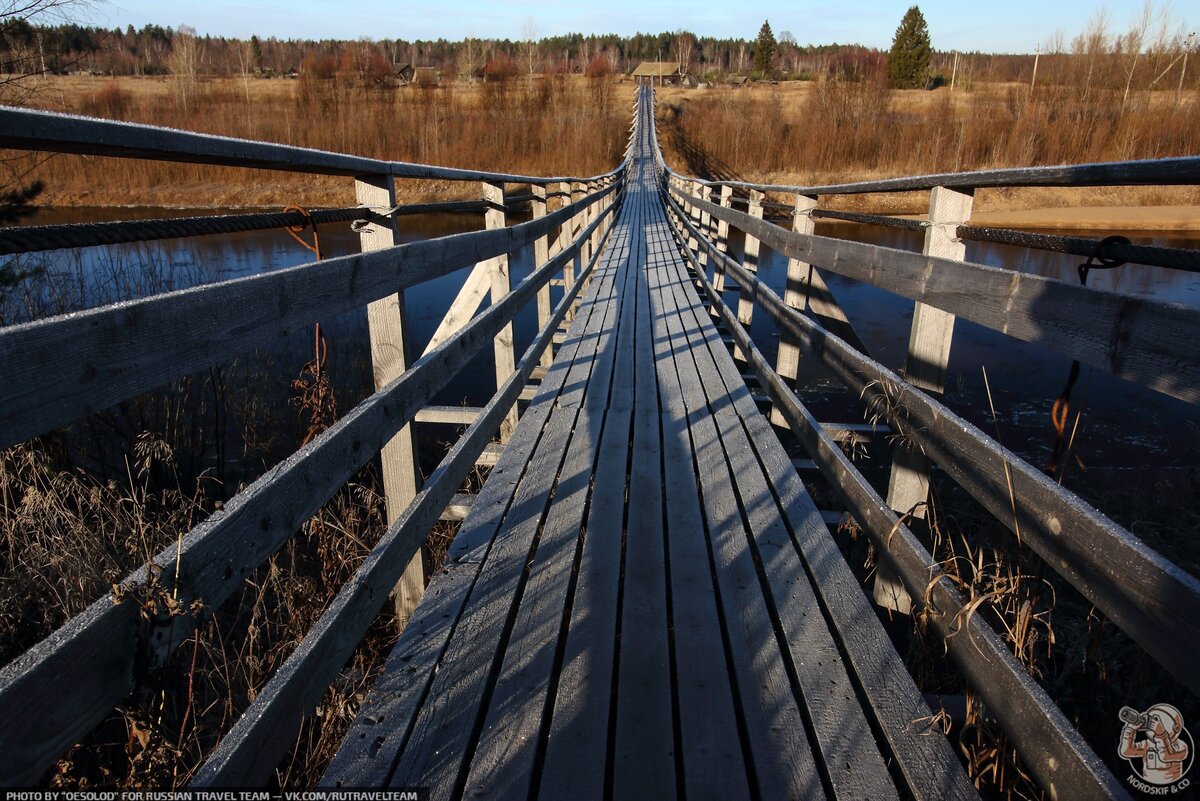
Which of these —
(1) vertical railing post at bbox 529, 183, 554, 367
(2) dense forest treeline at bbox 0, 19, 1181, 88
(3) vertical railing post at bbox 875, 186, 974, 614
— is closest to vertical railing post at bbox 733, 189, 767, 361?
(1) vertical railing post at bbox 529, 183, 554, 367

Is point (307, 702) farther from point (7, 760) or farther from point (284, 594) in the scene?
point (284, 594)

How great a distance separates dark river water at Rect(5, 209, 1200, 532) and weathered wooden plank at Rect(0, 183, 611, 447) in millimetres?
3404

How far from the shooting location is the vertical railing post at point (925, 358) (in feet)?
7.33

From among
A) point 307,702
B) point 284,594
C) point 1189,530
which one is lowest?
point 1189,530

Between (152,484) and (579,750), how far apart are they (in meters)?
4.75

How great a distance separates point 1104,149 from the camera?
22.0 metres

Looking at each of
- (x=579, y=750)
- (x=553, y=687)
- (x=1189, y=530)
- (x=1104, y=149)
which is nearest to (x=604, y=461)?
(x=553, y=687)

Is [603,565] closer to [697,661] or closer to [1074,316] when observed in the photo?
[697,661]

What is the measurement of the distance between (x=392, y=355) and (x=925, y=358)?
1.85 meters

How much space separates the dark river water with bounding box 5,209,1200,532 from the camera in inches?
248

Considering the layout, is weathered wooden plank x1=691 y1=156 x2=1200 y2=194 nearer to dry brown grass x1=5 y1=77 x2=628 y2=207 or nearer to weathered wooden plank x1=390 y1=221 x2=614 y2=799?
weathered wooden plank x1=390 y1=221 x2=614 y2=799

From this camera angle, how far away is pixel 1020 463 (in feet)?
4.66

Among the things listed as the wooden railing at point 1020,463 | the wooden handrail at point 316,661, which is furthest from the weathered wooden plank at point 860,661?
the wooden handrail at point 316,661

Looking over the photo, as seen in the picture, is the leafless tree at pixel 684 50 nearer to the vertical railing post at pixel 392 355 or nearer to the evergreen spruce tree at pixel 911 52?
the evergreen spruce tree at pixel 911 52
